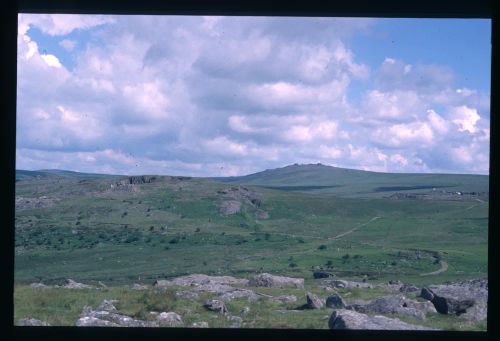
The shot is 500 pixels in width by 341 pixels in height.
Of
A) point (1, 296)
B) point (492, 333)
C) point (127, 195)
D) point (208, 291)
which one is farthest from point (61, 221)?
point (492, 333)

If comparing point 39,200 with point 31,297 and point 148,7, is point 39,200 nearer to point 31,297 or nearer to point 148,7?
point 31,297

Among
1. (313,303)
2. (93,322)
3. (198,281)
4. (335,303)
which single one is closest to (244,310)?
(313,303)

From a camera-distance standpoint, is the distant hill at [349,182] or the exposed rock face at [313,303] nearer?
the exposed rock face at [313,303]

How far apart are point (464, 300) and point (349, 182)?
41.2 m

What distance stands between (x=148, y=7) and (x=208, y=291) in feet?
23.6

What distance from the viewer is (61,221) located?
896 inches

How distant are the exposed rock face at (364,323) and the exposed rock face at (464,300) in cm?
177

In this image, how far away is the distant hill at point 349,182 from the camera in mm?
35406

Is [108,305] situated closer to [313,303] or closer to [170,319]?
[170,319]

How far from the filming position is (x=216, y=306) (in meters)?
9.83

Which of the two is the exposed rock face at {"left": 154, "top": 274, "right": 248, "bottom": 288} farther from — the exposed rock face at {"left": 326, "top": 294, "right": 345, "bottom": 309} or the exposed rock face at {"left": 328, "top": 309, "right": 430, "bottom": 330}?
the exposed rock face at {"left": 328, "top": 309, "right": 430, "bottom": 330}

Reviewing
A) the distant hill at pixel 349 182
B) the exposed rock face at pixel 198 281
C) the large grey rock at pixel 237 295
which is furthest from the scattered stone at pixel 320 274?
the distant hill at pixel 349 182

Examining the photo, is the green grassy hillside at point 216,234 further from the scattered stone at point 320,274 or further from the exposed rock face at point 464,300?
the exposed rock face at point 464,300

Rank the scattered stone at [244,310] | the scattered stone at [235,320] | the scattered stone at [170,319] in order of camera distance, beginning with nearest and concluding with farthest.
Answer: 1. the scattered stone at [170,319]
2. the scattered stone at [235,320]
3. the scattered stone at [244,310]
